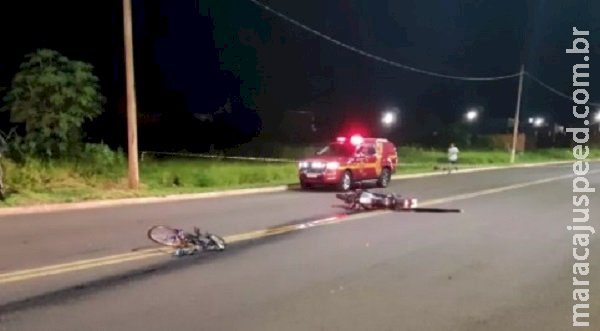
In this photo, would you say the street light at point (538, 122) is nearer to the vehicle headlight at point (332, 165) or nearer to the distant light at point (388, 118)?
the distant light at point (388, 118)

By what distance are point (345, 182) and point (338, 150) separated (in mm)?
1546

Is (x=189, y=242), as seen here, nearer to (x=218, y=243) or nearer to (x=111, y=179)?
(x=218, y=243)

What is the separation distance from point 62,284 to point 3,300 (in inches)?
34.4

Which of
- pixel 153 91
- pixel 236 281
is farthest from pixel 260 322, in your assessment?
pixel 153 91

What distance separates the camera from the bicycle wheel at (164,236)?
10.6 m

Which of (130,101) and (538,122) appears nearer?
(130,101)

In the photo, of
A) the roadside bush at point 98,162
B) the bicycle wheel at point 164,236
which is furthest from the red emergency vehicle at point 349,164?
the bicycle wheel at point 164,236

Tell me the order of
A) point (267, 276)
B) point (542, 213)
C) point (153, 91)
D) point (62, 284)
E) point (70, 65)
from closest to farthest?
point (62, 284), point (267, 276), point (542, 213), point (70, 65), point (153, 91)

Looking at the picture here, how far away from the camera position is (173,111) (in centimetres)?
5091

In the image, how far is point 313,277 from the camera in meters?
8.54

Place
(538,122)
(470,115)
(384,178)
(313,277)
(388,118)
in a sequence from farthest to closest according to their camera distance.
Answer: (538,122), (470,115), (388,118), (384,178), (313,277)

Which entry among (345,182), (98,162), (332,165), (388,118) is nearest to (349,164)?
(345,182)

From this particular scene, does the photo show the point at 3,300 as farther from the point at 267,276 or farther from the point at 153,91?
Answer: the point at 153,91

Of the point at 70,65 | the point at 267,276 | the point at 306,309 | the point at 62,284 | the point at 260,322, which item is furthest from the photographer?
the point at 70,65
